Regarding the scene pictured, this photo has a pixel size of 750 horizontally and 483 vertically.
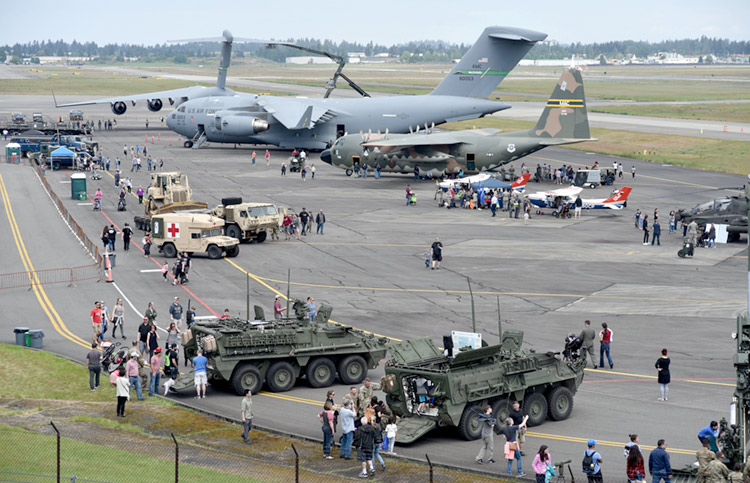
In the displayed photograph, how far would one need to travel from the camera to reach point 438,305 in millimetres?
37125

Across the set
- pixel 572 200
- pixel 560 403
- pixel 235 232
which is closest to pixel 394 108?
pixel 572 200

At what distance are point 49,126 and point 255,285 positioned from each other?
2864 inches

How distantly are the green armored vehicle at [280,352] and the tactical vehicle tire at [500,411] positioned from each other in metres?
5.21

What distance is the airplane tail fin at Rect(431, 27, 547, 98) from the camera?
84750 mm

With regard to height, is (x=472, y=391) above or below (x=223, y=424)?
above

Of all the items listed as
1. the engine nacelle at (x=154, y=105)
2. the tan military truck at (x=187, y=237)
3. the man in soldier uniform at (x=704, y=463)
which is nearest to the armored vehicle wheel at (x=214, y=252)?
the tan military truck at (x=187, y=237)

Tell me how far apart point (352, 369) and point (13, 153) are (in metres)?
68.5

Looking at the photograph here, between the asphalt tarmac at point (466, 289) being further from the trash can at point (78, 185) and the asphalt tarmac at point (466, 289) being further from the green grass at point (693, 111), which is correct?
the green grass at point (693, 111)

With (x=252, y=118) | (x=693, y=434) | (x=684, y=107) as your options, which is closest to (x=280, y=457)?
(x=693, y=434)

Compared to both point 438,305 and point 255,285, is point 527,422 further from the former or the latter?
point 255,285

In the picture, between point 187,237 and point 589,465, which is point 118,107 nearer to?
point 187,237

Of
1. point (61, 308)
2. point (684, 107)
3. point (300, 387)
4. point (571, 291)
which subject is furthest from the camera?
point (684, 107)

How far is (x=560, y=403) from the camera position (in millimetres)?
A: 23844

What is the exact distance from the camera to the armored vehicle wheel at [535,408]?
76.7 feet
